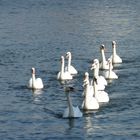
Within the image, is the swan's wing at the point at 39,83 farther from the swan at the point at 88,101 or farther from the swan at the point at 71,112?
the swan at the point at 71,112

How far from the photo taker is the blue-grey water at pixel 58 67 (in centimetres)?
3969

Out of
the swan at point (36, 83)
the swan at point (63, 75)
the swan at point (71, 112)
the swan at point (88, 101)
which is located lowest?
the swan at point (71, 112)

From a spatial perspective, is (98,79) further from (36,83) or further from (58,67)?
(58,67)

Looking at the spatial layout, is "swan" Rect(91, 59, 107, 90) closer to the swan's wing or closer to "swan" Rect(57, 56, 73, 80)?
the swan's wing

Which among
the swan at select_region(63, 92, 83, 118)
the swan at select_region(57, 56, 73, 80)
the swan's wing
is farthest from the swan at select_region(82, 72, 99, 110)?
the swan at select_region(57, 56, 73, 80)

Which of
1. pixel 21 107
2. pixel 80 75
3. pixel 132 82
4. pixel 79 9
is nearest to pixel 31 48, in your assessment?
pixel 80 75

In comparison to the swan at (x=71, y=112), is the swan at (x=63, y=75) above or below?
above

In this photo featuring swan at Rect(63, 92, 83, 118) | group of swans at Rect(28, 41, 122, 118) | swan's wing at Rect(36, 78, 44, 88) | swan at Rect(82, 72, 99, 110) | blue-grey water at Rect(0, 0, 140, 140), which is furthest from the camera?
swan's wing at Rect(36, 78, 44, 88)

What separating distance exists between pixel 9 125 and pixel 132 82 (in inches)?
511

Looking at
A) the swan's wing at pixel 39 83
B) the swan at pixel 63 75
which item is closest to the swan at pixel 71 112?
the swan's wing at pixel 39 83

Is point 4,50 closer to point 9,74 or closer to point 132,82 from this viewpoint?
point 9,74

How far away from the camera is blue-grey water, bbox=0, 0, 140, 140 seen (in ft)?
130

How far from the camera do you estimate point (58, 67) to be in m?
58.0

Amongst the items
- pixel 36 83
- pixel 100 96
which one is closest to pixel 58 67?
pixel 36 83
